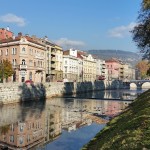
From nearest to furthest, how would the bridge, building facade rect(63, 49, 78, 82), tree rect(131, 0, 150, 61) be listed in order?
tree rect(131, 0, 150, 61), building facade rect(63, 49, 78, 82), the bridge

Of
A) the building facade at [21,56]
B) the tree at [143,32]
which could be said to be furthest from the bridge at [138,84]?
the tree at [143,32]

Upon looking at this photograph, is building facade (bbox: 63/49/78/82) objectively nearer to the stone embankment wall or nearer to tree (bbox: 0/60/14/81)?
the stone embankment wall

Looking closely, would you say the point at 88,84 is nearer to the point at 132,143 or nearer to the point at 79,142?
the point at 79,142

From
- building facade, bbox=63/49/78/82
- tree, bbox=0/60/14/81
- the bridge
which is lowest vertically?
the bridge

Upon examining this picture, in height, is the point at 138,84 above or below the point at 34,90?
above

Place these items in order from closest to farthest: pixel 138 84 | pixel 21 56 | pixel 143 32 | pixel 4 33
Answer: pixel 143 32 → pixel 21 56 → pixel 4 33 → pixel 138 84

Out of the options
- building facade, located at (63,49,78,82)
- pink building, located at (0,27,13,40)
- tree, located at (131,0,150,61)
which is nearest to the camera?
tree, located at (131,0,150,61)

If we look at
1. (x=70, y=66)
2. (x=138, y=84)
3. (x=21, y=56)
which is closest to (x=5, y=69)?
Answer: (x=21, y=56)

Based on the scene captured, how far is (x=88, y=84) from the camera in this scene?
405 feet

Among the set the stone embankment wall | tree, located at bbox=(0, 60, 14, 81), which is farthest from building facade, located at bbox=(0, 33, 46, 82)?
the stone embankment wall

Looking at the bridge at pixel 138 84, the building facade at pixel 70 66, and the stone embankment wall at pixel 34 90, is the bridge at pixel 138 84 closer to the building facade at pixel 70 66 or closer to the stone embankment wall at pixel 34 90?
the building facade at pixel 70 66

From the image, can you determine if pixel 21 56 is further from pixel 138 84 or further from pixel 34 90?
pixel 138 84

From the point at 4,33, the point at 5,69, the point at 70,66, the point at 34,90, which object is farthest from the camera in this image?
the point at 70,66

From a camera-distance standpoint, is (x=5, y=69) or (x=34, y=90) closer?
(x=34, y=90)
